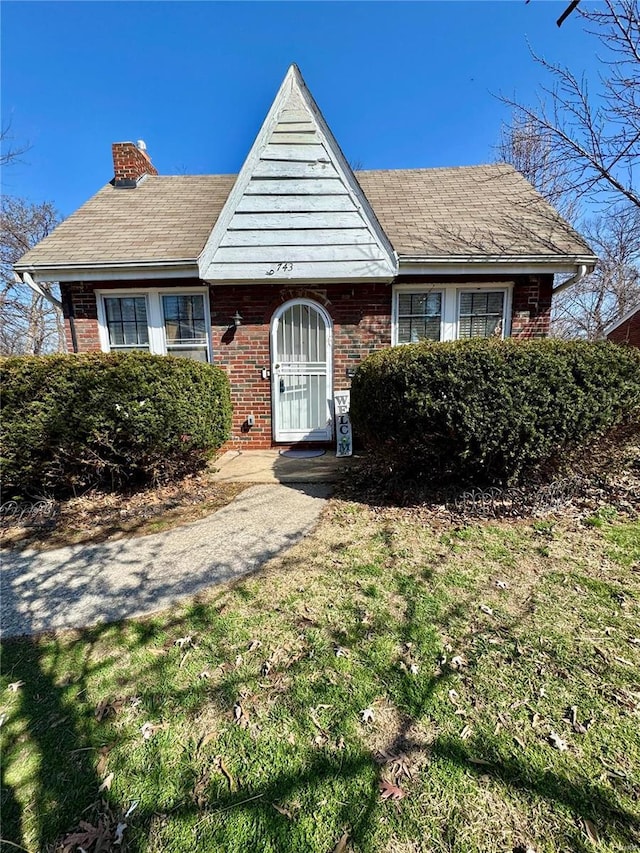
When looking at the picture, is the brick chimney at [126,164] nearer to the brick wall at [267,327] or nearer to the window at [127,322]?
the window at [127,322]

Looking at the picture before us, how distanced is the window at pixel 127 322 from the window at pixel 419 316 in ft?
15.6

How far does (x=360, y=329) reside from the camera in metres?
7.03

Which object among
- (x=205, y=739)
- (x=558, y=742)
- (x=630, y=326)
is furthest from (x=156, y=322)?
(x=630, y=326)

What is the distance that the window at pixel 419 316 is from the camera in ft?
23.3

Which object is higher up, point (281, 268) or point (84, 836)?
point (281, 268)

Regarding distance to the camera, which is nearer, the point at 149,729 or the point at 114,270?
the point at 149,729

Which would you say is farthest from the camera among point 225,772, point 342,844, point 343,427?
point 343,427

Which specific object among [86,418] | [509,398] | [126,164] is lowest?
[86,418]

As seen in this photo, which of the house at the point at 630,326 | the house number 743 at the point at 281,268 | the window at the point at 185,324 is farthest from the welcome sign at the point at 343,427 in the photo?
the house at the point at 630,326

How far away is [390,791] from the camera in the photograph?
1552mm

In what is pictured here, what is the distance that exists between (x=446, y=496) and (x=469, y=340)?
5.81 feet

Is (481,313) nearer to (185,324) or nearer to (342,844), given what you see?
(185,324)

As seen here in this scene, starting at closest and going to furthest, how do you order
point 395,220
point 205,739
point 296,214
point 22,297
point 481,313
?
point 205,739 → point 296,214 → point 481,313 → point 395,220 → point 22,297

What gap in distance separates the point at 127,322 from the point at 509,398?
6647mm
